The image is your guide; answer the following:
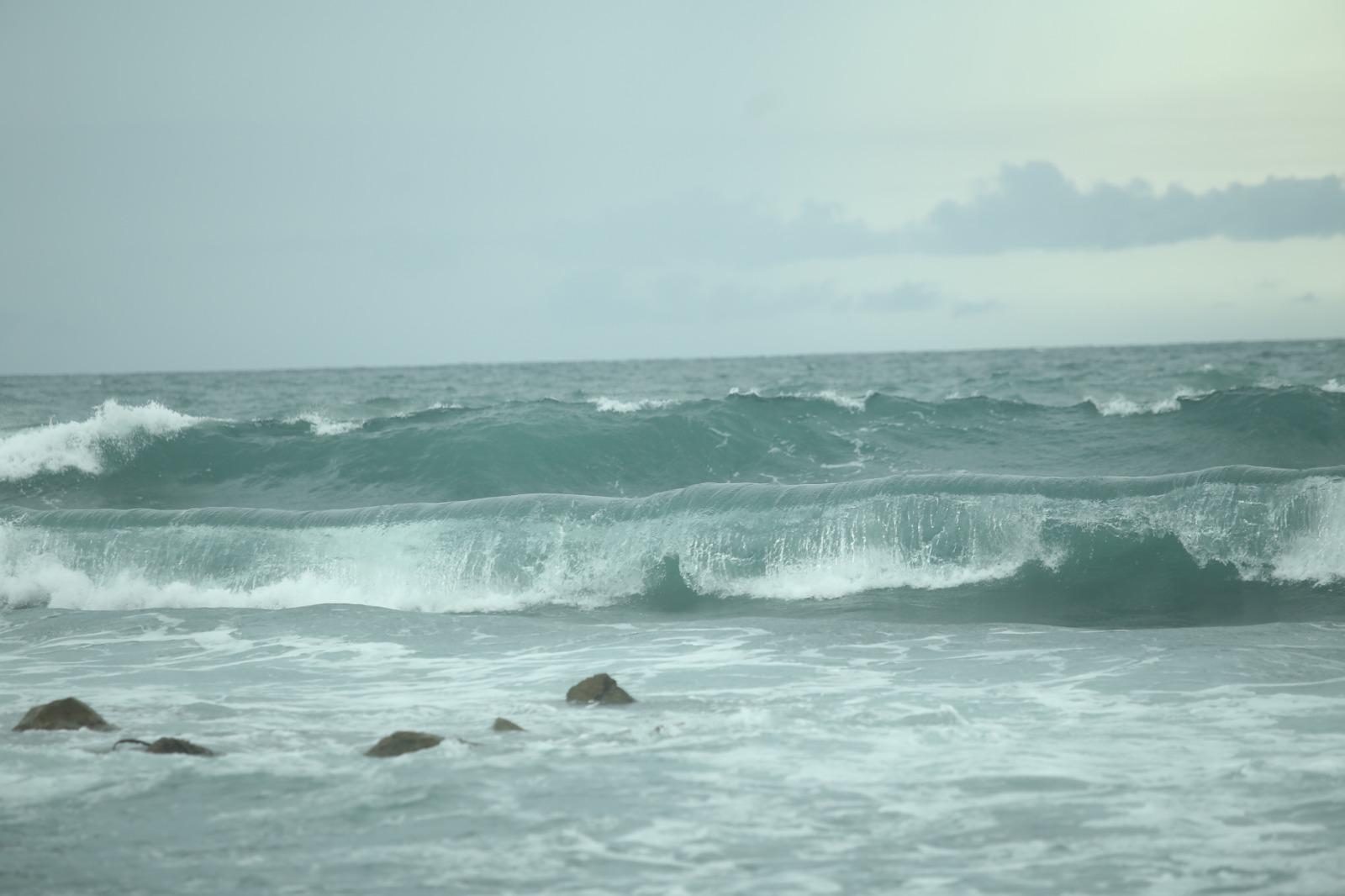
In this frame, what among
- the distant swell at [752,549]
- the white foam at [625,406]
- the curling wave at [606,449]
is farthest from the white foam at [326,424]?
the distant swell at [752,549]

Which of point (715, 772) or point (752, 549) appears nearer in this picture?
point (715, 772)

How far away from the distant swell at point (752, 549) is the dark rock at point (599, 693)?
514 cm

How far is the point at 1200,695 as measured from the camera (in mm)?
7754

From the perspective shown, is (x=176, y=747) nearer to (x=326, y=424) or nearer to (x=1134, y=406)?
(x=326, y=424)

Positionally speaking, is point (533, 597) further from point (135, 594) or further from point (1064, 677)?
point (1064, 677)

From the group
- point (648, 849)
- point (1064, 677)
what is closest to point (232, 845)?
point (648, 849)

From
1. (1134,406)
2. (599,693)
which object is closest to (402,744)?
(599,693)

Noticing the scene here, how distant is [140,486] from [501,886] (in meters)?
19.0

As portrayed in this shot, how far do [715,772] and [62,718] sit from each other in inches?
165

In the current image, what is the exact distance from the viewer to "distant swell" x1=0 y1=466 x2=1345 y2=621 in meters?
13.1

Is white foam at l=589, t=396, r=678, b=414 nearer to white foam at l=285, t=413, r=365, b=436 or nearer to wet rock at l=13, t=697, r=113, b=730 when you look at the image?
white foam at l=285, t=413, r=365, b=436

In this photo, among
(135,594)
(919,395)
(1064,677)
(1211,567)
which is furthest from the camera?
(919,395)

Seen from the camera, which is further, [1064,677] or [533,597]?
[533,597]

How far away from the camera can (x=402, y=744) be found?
6.59 meters
